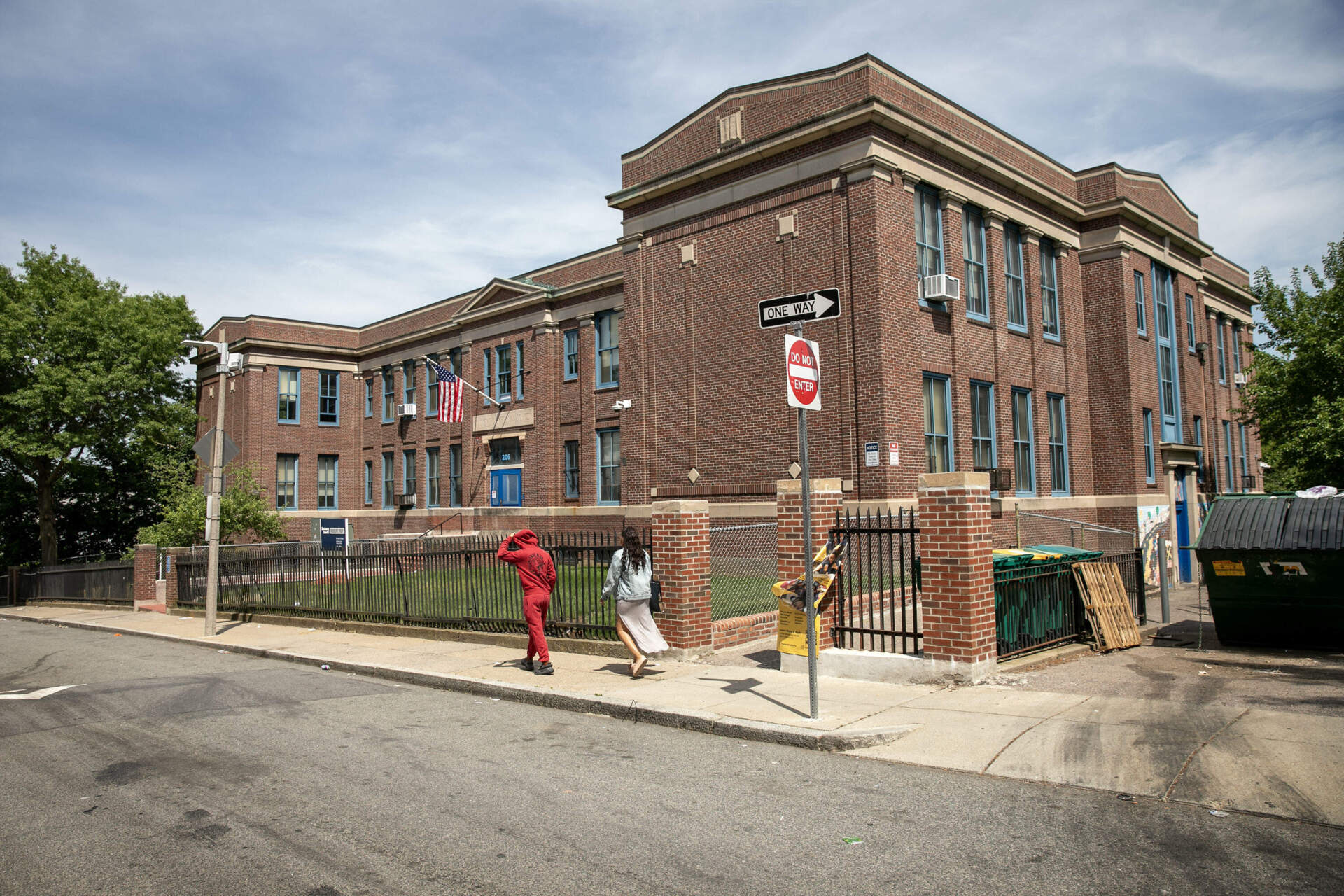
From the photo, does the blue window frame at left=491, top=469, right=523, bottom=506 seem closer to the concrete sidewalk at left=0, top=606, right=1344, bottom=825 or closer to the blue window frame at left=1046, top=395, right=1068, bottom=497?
the blue window frame at left=1046, top=395, right=1068, bottom=497

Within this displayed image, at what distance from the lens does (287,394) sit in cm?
4106

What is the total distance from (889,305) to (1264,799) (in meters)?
13.9

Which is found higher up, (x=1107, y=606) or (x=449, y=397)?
(x=449, y=397)

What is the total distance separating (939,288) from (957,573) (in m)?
11.9

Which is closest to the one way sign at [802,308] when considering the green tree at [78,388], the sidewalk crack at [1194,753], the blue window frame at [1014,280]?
the sidewalk crack at [1194,753]

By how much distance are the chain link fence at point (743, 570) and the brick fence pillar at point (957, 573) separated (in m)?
3.68

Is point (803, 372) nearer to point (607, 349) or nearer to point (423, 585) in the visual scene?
point (423, 585)

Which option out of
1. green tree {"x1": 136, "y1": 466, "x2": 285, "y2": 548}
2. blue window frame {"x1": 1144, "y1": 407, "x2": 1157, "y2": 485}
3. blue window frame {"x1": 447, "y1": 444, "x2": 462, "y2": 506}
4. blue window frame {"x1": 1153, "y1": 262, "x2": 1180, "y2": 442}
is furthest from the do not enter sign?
blue window frame {"x1": 447, "y1": 444, "x2": 462, "y2": 506}

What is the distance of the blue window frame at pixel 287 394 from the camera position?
134 ft

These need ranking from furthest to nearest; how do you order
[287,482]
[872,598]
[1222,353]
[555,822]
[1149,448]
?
[287,482]
[1222,353]
[1149,448]
[872,598]
[555,822]

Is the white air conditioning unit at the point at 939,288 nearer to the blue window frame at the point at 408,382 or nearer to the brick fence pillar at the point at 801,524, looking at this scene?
the brick fence pillar at the point at 801,524

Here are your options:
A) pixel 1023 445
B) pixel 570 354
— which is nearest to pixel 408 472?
pixel 570 354

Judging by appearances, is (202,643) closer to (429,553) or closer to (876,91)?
(429,553)

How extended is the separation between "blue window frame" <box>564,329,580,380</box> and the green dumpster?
2295 centimetres
